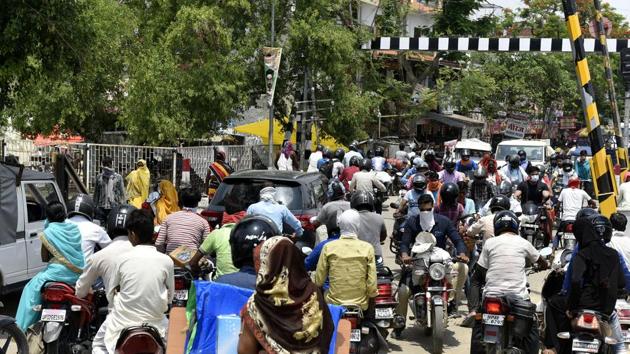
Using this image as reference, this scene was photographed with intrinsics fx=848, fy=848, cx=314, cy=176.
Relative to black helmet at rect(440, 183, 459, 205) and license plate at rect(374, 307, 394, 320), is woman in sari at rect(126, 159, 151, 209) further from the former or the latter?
license plate at rect(374, 307, 394, 320)

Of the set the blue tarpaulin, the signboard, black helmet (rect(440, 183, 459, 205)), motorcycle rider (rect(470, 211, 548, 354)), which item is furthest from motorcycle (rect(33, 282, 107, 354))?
the signboard

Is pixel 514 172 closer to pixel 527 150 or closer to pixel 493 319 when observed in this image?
pixel 493 319

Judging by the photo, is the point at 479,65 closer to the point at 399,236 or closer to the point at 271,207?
the point at 399,236

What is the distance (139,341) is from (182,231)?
3203 millimetres

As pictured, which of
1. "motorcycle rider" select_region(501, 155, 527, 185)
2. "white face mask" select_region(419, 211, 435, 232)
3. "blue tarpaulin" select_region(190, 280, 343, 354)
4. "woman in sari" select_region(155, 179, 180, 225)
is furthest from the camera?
"motorcycle rider" select_region(501, 155, 527, 185)

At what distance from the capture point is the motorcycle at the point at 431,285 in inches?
336

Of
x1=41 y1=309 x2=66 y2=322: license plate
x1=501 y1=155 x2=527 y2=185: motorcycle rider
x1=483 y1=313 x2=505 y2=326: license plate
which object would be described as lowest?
x1=483 y1=313 x2=505 y2=326: license plate

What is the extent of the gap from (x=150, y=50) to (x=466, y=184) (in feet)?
50.5

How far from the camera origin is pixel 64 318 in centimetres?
678

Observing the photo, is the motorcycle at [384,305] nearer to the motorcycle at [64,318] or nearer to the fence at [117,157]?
the motorcycle at [64,318]

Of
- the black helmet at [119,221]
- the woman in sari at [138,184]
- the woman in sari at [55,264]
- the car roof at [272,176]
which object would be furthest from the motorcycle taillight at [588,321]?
the woman in sari at [138,184]

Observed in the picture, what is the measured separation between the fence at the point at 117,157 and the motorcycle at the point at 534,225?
11379 mm

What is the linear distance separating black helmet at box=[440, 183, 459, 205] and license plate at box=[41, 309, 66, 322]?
5606 mm

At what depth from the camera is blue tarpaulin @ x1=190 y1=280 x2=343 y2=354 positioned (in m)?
Result: 4.64
